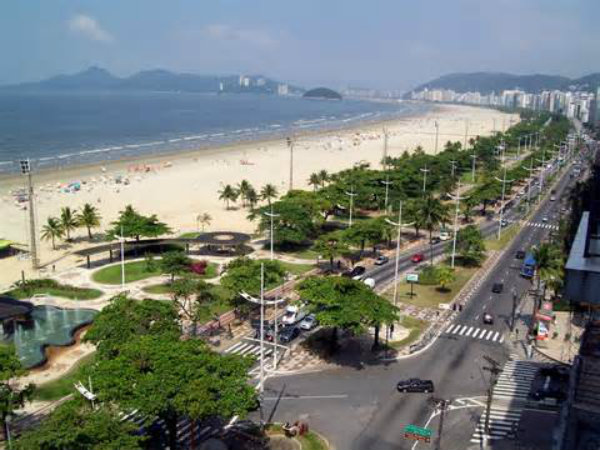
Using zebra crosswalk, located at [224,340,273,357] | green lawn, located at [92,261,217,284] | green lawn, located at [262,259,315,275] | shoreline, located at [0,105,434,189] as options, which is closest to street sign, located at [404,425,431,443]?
zebra crosswalk, located at [224,340,273,357]

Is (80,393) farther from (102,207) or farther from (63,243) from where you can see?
(102,207)

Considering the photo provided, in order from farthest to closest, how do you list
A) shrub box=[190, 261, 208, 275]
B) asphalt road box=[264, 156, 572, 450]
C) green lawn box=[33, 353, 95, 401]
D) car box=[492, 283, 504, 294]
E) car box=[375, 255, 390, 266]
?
car box=[375, 255, 390, 266] → shrub box=[190, 261, 208, 275] → car box=[492, 283, 504, 294] → green lawn box=[33, 353, 95, 401] → asphalt road box=[264, 156, 572, 450]

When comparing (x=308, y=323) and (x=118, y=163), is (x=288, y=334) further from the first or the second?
(x=118, y=163)

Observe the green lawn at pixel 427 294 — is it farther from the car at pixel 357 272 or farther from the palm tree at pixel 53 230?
the palm tree at pixel 53 230

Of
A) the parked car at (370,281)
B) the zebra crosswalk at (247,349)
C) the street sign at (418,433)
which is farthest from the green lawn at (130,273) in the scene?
the street sign at (418,433)

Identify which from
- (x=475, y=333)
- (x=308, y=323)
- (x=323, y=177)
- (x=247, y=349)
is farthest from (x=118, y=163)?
(x=475, y=333)

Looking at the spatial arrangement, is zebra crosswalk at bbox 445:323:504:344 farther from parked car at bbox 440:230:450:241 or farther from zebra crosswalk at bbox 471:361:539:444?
parked car at bbox 440:230:450:241
